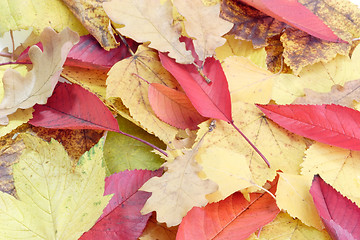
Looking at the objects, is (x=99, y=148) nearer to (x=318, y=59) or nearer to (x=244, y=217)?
(x=244, y=217)

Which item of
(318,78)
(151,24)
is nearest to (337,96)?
(318,78)

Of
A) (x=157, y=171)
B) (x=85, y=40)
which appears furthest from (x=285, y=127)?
(x=85, y=40)

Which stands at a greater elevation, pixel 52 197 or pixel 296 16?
pixel 296 16

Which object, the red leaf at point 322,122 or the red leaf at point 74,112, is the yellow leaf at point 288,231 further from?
the red leaf at point 74,112

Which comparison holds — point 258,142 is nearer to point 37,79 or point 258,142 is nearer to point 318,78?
point 318,78

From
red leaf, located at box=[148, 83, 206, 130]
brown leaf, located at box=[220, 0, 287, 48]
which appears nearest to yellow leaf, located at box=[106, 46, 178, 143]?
red leaf, located at box=[148, 83, 206, 130]

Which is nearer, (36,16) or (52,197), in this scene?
(52,197)

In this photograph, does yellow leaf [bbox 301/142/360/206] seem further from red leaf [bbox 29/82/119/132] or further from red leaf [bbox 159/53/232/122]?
red leaf [bbox 29/82/119/132]
